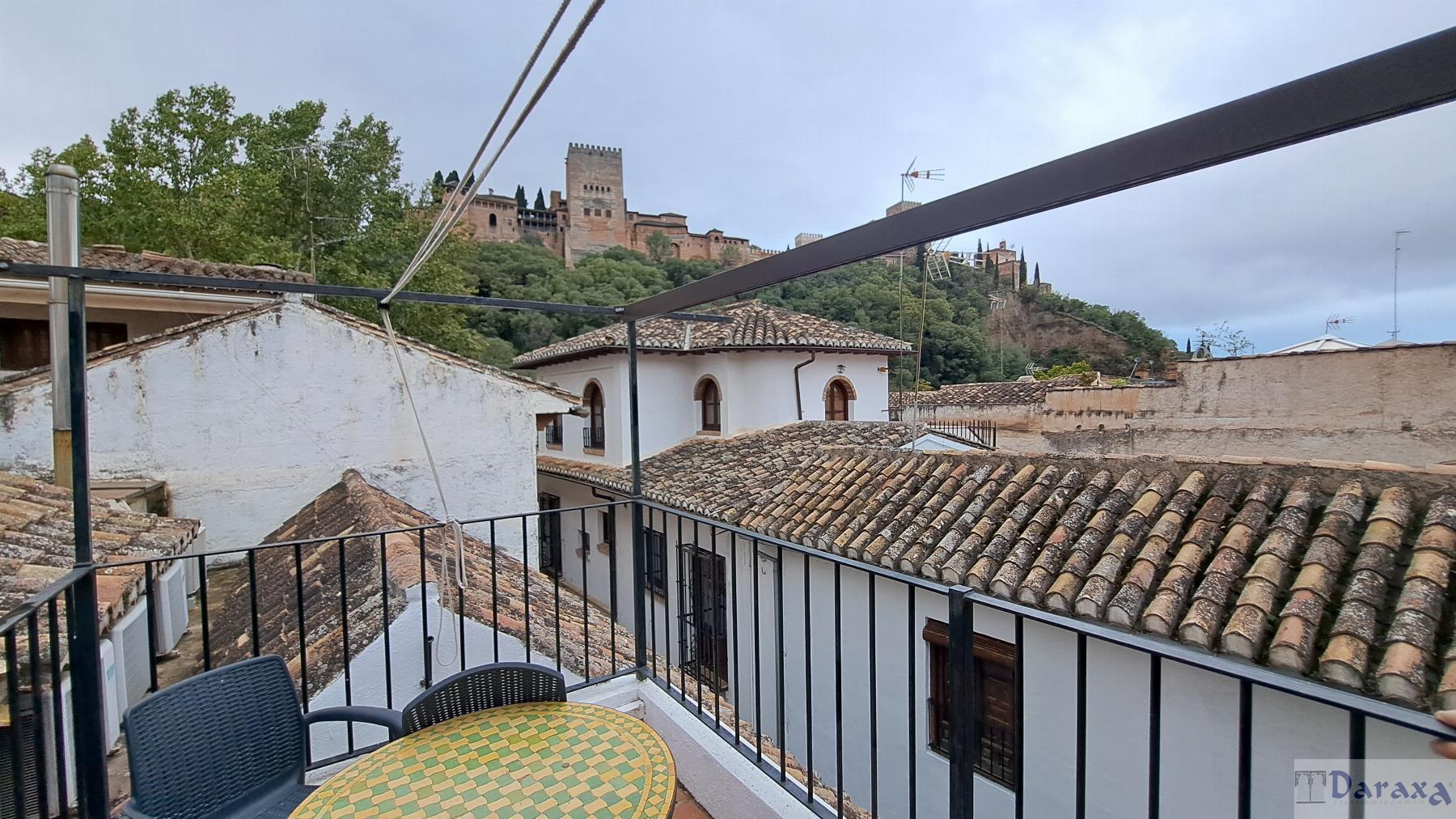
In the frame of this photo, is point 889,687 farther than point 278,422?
No

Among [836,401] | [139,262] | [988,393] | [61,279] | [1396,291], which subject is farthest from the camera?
[988,393]

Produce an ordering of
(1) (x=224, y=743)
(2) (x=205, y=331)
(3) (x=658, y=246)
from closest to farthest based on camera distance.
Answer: (1) (x=224, y=743)
(2) (x=205, y=331)
(3) (x=658, y=246)

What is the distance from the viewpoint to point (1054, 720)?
12.2ft

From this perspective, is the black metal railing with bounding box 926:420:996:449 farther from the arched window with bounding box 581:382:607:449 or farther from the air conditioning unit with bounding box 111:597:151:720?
the air conditioning unit with bounding box 111:597:151:720

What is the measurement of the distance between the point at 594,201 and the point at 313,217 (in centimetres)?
3298

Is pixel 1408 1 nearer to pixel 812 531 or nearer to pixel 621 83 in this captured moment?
pixel 621 83

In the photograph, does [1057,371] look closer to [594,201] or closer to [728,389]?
[728,389]

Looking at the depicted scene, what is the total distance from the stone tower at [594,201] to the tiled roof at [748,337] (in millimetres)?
36050

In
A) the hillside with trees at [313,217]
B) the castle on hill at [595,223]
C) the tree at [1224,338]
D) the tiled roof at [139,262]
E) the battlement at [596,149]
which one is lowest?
the tree at [1224,338]

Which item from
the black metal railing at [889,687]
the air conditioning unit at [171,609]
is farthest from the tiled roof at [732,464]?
the air conditioning unit at [171,609]

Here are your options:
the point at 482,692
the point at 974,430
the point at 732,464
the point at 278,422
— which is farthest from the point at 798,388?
the point at 482,692

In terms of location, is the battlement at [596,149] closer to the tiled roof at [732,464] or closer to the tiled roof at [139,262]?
the tiled roof at [732,464]

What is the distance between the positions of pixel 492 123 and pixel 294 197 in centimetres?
1828

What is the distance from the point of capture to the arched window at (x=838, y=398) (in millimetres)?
11594
